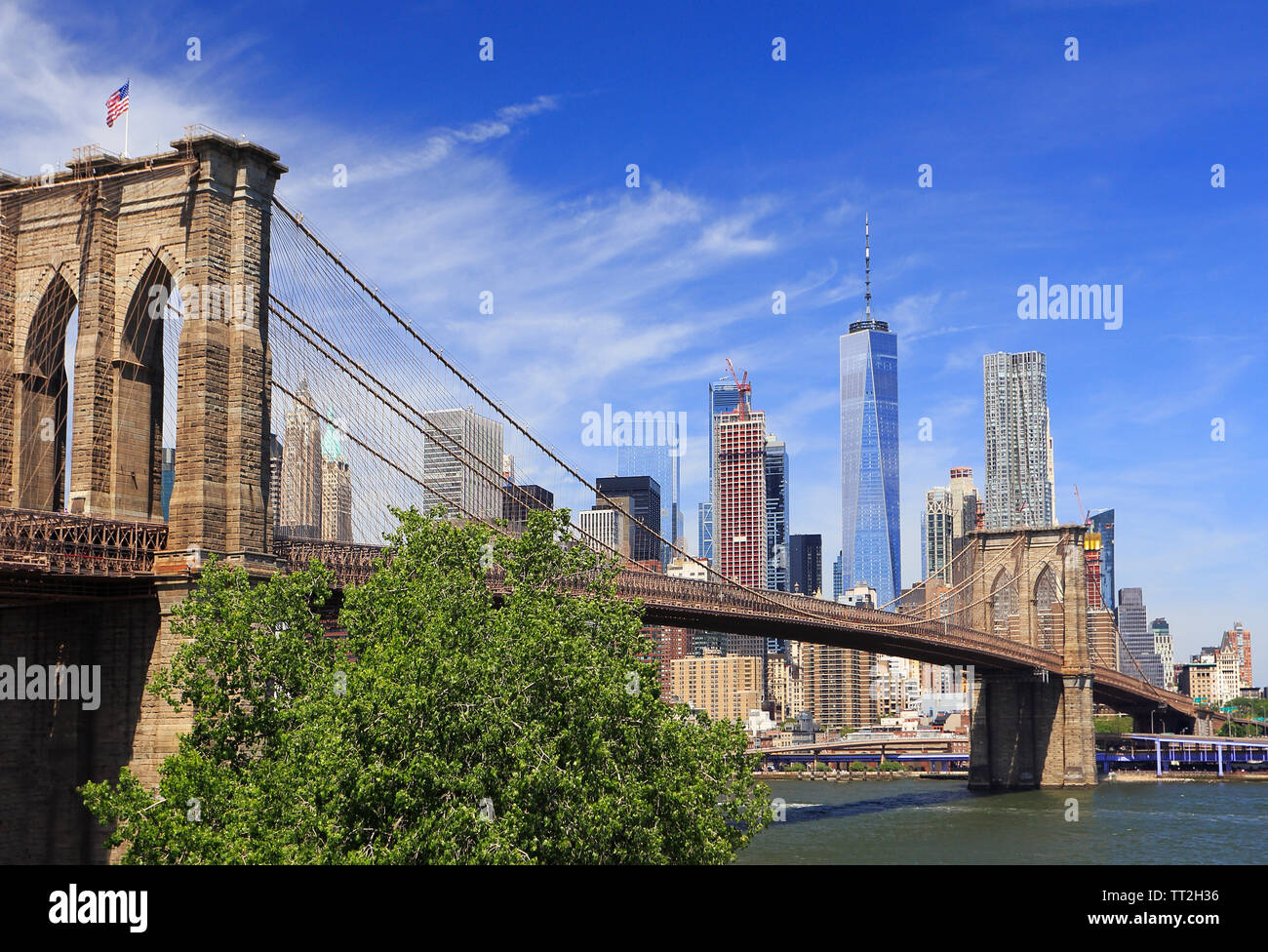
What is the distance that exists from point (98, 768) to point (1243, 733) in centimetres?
16632

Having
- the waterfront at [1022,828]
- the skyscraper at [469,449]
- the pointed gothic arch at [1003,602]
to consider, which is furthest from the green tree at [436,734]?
the pointed gothic arch at [1003,602]

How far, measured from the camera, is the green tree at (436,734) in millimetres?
21844

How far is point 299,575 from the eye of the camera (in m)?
30.0

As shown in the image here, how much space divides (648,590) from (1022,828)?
28967 mm

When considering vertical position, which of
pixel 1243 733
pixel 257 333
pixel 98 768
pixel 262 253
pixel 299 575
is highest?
pixel 262 253

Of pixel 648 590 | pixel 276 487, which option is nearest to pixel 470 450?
pixel 648 590

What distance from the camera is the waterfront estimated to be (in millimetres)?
58719

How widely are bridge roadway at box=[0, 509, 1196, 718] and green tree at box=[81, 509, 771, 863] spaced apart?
245cm

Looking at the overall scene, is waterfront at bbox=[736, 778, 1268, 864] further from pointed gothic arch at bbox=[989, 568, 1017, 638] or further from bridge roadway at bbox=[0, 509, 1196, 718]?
pointed gothic arch at bbox=[989, 568, 1017, 638]

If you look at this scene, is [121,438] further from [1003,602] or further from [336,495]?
[1003,602]

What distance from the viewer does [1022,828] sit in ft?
233
